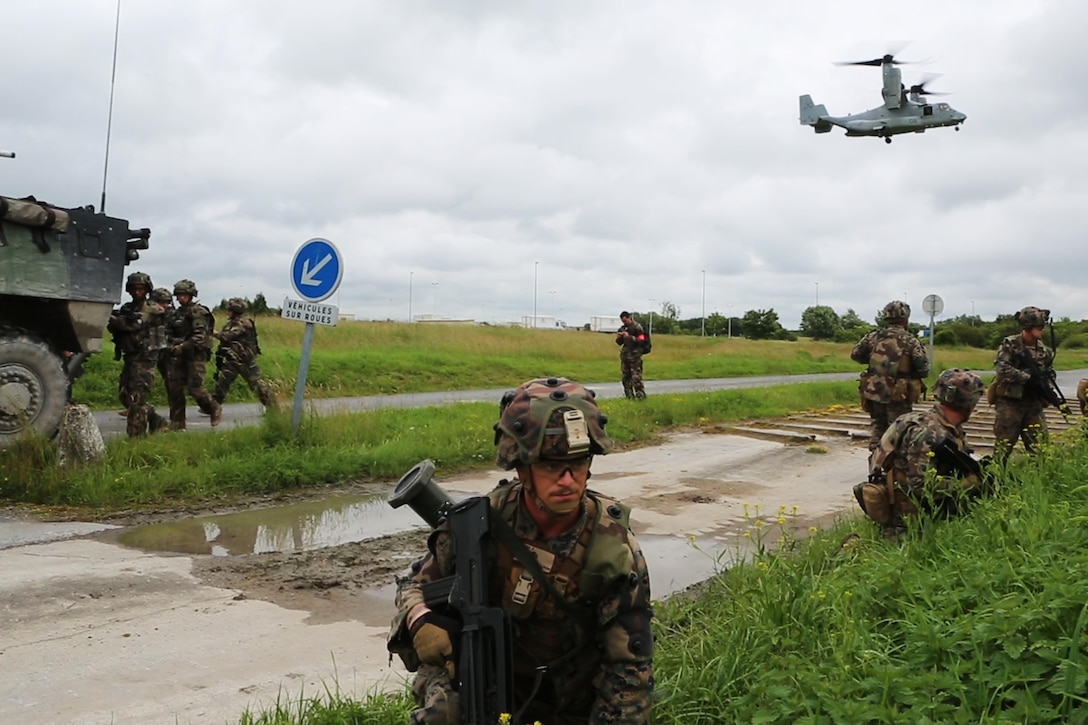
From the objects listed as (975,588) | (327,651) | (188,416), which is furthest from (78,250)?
(975,588)

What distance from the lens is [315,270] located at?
30.6ft

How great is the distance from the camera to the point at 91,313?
9.67m

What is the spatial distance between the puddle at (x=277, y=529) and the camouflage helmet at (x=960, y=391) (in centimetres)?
387

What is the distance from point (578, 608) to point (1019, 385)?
7270mm

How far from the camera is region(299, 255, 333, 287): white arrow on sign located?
9.32m

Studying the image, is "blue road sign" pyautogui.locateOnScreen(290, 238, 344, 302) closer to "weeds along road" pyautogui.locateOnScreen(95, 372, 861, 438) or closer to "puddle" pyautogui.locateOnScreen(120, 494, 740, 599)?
"weeds along road" pyautogui.locateOnScreen(95, 372, 861, 438)

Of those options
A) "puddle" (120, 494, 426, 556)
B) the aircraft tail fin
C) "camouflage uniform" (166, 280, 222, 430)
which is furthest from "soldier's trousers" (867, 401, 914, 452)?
the aircraft tail fin

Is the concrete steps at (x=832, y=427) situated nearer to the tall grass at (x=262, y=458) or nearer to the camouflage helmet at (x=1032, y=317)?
the tall grass at (x=262, y=458)

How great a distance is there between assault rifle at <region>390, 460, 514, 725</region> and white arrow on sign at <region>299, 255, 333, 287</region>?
6.93 meters

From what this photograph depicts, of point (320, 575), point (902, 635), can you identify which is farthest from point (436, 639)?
point (320, 575)

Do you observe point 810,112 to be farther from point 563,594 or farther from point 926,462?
point 563,594

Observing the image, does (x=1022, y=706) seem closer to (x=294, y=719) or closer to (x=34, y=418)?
(x=294, y=719)

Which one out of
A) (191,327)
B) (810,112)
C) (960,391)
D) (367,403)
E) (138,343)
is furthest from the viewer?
(810,112)

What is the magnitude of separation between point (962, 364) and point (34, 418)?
103 ft
